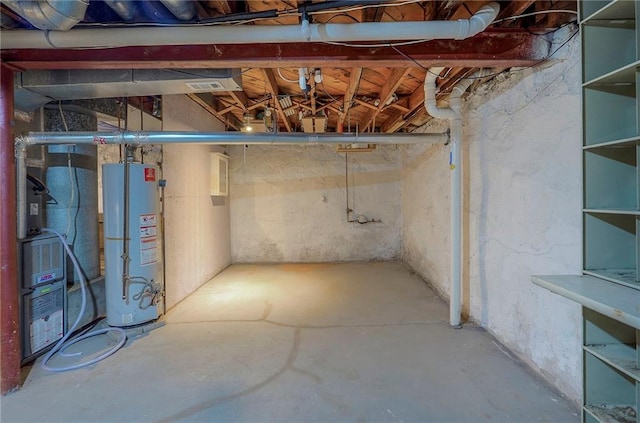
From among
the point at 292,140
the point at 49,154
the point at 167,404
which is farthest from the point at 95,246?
the point at 292,140

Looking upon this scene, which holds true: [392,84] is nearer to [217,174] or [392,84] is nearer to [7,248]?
[217,174]

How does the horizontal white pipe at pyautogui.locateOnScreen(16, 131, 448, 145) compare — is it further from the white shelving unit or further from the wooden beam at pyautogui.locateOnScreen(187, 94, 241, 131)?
the white shelving unit

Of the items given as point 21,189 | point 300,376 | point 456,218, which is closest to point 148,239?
point 21,189

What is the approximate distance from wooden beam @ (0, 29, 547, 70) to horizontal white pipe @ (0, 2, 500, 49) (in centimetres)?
24

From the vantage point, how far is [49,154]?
94.3 inches

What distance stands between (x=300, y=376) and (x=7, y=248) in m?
1.93

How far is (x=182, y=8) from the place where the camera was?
4.59 ft

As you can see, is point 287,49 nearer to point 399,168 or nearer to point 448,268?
point 448,268

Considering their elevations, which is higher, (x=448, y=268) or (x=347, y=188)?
(x=347, y=188)

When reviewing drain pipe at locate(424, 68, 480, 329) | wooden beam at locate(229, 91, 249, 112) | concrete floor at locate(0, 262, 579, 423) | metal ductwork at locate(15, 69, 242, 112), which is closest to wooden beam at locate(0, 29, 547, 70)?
metal ductwork at locate(15, 69, 242, 112)

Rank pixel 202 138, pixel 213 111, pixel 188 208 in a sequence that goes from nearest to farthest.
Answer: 1. pixel 202 138
2. pixel 188 208
3. pixel 213 111

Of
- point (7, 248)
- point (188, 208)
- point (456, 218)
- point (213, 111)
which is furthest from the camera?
point (213, 111)

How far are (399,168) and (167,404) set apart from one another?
189 inches

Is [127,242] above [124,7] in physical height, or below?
below
